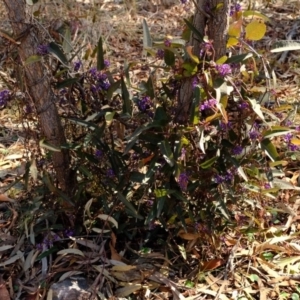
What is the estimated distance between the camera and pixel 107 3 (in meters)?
4.23

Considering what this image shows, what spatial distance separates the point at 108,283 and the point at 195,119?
28.6 inches

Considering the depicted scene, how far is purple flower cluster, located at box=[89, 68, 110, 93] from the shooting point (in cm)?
181

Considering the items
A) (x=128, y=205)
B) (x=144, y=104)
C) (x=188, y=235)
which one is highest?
(x=144, y=104)

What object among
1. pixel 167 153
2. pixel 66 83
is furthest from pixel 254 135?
pixel 66 83

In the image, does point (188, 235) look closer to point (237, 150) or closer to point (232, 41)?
point (237, 150)

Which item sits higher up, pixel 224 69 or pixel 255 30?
pixel 255 30

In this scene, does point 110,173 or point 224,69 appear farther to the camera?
point 110,173

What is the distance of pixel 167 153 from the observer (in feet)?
5.59

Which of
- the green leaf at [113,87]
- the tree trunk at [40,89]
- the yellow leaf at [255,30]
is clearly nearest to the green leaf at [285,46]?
the yellow leaf at [255,30]

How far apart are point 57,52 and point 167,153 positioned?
0.49 m

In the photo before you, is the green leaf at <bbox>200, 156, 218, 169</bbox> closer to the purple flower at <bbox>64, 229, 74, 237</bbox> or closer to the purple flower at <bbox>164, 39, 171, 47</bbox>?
the purple flower at <bbox>164, 39, 171, 47</bbox>

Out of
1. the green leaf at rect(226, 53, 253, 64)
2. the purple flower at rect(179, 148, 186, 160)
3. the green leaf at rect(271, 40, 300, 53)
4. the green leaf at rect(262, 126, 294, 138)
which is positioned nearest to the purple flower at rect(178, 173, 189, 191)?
the purple flower at rect(179, 148, 186, 160)

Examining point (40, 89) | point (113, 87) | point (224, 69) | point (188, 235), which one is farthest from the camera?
point (188, 235)

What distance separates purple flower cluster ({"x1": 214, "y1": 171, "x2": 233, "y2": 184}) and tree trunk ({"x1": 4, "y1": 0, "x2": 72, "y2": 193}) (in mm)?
574
